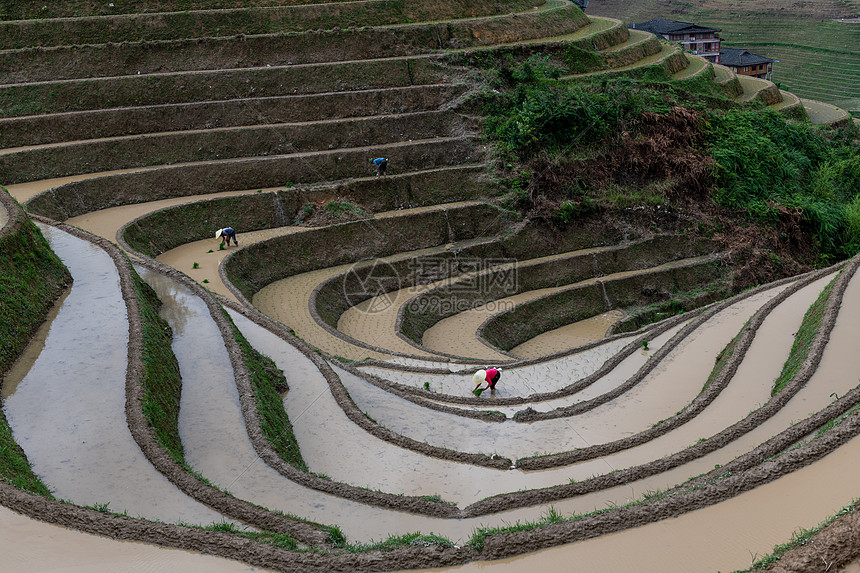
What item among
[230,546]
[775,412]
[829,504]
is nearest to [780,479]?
[829,504]

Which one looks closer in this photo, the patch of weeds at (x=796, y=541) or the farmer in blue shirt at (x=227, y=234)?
the patch of weeds at (x=796, y=541)

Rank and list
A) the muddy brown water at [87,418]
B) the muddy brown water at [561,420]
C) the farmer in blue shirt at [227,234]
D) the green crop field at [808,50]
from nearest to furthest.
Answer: the muddy brown water at [87,418] < the muddy brown water at [561,420] < the farmer in blue shirt at [227,234] < the green crop field at [808,50]

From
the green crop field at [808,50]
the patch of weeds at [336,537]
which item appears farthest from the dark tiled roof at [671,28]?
the patch of weeds at [336,537]

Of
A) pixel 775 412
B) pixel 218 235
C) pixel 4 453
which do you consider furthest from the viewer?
pixel 218 235

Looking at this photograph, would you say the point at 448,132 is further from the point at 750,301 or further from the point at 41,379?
the point at 41,379

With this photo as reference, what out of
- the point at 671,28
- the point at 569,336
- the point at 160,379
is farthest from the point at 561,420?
the point at 671,28

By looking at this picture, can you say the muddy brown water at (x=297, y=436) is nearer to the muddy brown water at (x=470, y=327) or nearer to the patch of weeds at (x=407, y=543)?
the patch of weeds at (x=407, y=543)
